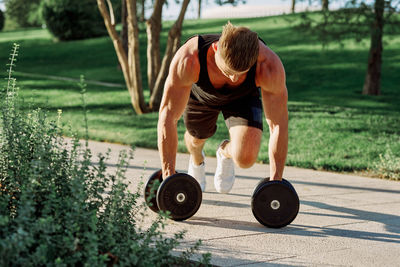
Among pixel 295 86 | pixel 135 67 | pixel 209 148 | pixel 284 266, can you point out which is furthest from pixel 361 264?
pixel 295 86

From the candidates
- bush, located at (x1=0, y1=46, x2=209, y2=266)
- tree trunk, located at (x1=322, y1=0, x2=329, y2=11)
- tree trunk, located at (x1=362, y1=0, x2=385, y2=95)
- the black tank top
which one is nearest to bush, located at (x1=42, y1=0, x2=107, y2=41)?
tree trunk, located at (x1=362, y1=0, x2=385, y2=95)

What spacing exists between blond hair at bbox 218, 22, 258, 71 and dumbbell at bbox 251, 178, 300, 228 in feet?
3.10

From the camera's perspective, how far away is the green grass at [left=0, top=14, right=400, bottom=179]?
809cm

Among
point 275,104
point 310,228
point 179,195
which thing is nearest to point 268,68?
point 275,104

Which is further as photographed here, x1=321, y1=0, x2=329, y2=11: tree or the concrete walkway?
x1=321, y1=0, x2=329, y2=11: tree

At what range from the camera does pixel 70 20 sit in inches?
1283

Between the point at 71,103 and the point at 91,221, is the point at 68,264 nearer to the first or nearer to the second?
the point at 91,221

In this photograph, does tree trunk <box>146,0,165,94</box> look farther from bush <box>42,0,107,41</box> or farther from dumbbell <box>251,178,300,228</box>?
bush <box>42,0,107,41</box>

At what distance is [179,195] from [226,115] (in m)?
0.95

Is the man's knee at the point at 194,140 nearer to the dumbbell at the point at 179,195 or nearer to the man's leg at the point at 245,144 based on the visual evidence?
the man's leg at the point at 245,144

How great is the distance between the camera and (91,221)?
2488 mm

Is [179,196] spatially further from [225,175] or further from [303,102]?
[303,102]

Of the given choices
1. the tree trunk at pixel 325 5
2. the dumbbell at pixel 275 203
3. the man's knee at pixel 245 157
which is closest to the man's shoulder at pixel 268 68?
the man's knee at pixel 245 157

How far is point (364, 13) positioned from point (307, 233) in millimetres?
9868
